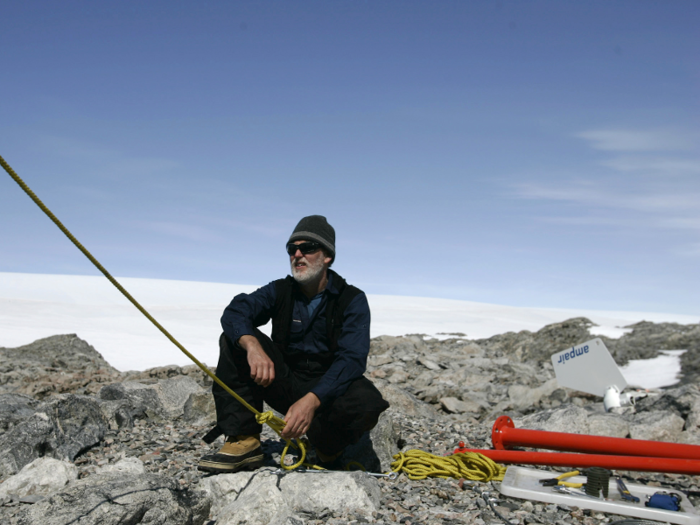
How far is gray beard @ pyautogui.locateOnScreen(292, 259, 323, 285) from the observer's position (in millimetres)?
Answer: 3848

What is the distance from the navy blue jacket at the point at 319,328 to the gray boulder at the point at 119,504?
906 mm

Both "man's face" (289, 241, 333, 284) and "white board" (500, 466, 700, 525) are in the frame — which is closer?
"white board" (500, 466, 700, 525)

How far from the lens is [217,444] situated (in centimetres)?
439

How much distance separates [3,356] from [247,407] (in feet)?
28.7

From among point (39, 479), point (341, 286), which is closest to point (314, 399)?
point (341, 286)

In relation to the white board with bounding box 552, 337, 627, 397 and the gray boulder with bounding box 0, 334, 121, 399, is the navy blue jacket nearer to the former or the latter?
the gray boulder with bounding box 0, 334, 121, 399

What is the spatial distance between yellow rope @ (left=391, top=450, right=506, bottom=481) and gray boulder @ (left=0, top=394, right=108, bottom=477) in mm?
2309

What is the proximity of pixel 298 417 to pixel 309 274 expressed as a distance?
104 centimetres

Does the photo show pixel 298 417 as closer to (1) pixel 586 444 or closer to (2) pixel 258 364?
(2) pixel 258 364

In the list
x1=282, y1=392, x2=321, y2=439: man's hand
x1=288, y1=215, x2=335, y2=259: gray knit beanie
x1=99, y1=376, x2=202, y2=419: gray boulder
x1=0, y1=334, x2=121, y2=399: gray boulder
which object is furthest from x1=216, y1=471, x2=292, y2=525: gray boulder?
x1=0, y1=334, x2=121, y2=399: gray boulder

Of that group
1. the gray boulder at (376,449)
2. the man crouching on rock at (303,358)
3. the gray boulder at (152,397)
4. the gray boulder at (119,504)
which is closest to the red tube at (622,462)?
the gray boulder at (376,449)

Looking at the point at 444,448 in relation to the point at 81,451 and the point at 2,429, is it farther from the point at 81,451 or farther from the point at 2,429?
the point at 2,429

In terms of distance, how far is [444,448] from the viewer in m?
4.81

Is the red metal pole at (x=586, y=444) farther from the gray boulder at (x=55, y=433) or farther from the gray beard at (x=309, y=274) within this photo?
the gray boulder at (x=55, y=433)
